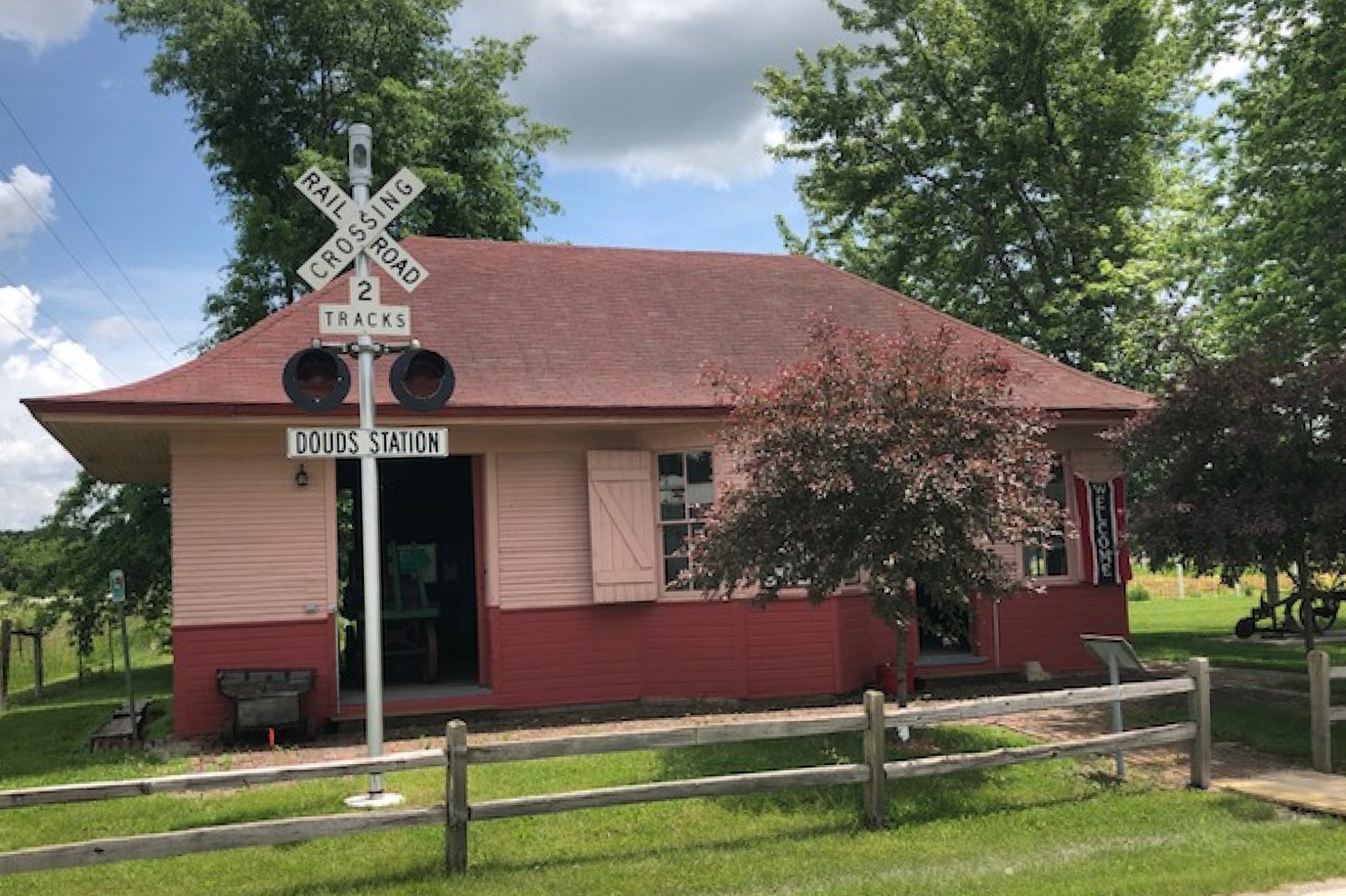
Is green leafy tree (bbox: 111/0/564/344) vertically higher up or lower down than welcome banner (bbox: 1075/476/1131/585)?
higher up

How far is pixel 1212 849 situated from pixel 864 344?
4.28 m

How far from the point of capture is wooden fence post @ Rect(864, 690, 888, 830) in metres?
6.95

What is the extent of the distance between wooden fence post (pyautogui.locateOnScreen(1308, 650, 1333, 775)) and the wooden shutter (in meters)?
6.37

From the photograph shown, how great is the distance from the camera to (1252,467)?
10070 mm

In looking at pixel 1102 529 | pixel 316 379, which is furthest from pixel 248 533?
pixel 1102 529

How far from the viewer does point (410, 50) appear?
81.1 feet

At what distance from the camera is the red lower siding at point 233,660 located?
10773 millimetres

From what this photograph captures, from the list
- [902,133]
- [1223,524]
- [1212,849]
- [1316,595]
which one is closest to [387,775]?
[1212,849]

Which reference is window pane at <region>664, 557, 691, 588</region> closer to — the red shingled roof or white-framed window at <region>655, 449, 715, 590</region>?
white-framed window at <region>655, 449, 715, 590</region>

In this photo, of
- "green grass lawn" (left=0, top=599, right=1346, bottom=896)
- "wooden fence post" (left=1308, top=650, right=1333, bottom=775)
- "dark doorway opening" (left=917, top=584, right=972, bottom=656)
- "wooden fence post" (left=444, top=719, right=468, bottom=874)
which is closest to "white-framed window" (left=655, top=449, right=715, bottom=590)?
"dark doorway opening" (left=917, top=584, right=972, bottom=656)

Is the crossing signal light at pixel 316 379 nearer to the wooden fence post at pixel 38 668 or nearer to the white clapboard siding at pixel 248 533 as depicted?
the white clapboard siding at pixel 248 533

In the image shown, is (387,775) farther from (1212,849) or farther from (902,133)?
(902,133)

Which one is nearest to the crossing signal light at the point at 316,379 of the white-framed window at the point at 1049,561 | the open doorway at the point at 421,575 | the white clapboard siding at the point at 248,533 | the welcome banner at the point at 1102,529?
the white clapboard siding at the point at 248,533

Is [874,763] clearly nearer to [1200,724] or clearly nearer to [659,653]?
[1200,724]
